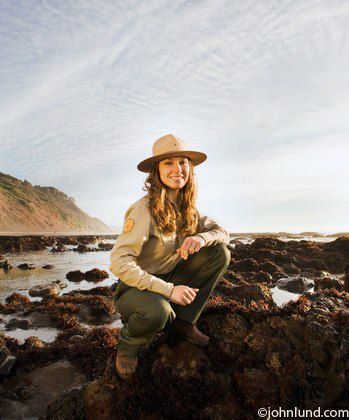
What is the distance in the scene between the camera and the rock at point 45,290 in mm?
11871

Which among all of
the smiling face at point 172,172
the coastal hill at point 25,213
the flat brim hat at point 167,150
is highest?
the flat brim hat at point 167,150

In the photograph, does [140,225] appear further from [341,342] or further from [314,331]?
[341,342]

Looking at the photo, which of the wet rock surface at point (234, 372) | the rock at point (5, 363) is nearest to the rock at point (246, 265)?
the wet rock surface at point (234, 372)

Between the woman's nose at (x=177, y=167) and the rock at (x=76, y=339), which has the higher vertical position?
the woman's nose at (x=177, y=167)

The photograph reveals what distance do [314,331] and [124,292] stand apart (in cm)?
203

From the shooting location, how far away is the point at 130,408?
327 centimetres

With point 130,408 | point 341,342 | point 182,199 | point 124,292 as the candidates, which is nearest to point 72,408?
point 130,408

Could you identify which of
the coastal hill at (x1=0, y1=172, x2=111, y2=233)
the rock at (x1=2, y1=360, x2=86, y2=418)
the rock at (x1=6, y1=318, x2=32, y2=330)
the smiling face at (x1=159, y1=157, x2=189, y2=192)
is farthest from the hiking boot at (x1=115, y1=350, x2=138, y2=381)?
the coastal hill at (x1=0, y1=172, x2=111, y2=233)

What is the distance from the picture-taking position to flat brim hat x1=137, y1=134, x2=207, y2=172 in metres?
3.63

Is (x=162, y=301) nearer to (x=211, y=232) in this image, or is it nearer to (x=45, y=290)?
(x=211, y=232)

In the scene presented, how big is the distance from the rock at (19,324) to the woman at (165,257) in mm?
6304

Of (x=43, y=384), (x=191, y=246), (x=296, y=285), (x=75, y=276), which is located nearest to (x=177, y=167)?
(x=191, y=246)

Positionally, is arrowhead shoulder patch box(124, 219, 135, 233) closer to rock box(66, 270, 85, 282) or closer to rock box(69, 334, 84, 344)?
rock box(69, 334, 84, 344)

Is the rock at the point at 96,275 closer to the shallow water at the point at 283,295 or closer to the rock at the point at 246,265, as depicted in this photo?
the rock at the point at 246,265
